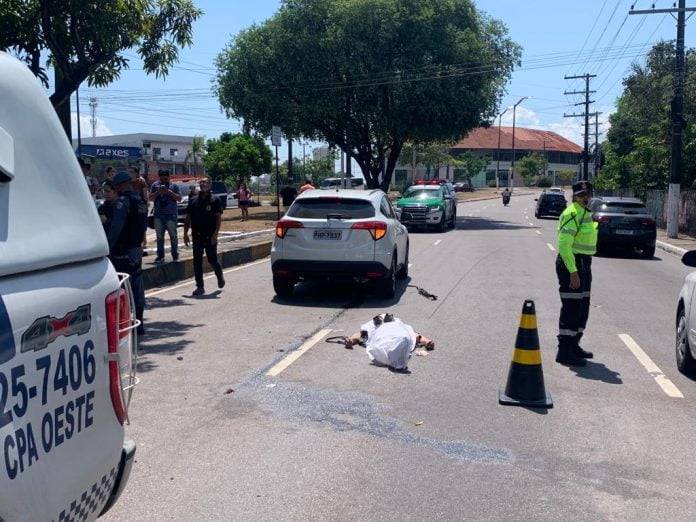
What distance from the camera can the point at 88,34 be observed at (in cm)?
1050

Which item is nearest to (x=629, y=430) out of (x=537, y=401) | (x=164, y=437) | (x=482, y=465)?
(x=537, y=401)

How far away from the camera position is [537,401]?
22.2ft

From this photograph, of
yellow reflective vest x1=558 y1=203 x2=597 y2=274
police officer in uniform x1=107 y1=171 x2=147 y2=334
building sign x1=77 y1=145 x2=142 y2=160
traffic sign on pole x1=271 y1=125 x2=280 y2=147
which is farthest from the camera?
building sign x1=77 y1=145 x2=142 y2=160

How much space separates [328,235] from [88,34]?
171 inches

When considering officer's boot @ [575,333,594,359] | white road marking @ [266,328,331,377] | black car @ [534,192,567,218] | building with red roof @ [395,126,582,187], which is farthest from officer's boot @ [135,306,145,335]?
building with red roof @ [395,126,582,187]

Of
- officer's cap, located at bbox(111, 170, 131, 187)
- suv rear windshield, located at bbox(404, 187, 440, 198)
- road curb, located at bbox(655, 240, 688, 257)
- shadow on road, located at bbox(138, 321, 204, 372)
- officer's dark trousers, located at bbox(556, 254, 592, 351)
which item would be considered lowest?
road curb, located at bbox(655, 240, 688, 257)

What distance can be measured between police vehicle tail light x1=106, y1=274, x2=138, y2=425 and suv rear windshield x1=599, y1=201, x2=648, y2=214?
20.2 metres

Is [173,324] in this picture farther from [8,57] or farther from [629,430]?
[8,57]

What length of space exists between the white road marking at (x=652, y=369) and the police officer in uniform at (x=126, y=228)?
5541 mm

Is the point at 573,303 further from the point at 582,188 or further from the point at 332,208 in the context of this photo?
the point at 332,208

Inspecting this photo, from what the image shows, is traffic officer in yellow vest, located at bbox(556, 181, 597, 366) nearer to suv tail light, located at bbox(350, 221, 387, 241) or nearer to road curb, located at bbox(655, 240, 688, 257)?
suv tail light, located at bbox(350, 221, 387, 241)

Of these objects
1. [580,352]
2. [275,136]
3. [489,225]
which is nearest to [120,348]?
[580,352]

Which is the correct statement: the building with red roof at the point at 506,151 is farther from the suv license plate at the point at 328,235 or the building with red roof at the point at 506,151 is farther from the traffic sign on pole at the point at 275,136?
the suv license plate at the point at 328,235

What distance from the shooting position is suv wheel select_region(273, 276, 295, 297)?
12.6m
